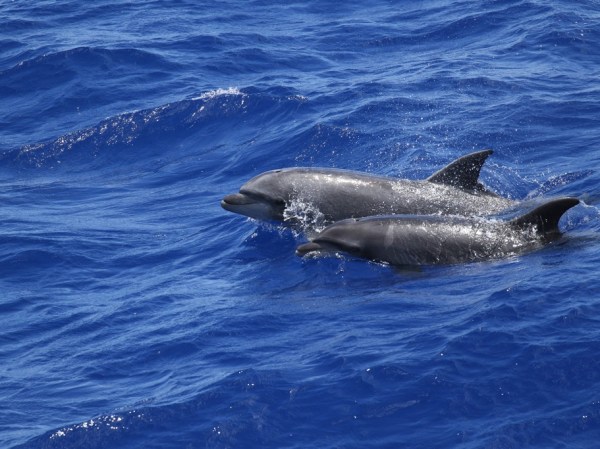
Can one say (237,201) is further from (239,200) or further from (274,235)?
(274,235)

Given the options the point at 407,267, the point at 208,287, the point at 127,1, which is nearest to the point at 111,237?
the point at 208,287

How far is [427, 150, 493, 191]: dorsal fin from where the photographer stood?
655 inches

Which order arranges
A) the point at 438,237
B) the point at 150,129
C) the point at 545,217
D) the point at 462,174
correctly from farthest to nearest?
1. the point at 150,129
2. the point at 462,174
3. the point at 438,237
4. the point at 545,217

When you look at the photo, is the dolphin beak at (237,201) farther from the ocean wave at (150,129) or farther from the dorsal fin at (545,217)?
the ocean wave at (150,129)

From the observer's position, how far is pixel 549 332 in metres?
12.1

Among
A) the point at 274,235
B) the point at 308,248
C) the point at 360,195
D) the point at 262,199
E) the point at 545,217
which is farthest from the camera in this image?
the point at 274,235

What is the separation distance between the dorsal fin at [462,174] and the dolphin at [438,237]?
51.7 inches

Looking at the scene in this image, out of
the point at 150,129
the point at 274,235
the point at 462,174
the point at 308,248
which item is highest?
the point at 462,174

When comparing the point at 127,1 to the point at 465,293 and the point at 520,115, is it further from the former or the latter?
the point at 465,293

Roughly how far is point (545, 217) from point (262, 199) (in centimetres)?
464

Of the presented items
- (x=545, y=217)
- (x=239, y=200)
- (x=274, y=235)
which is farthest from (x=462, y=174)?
(x=239, y=200)

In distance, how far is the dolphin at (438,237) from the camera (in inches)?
581

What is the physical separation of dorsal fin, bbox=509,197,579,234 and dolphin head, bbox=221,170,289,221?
387cm

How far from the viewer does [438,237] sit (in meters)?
15.0
